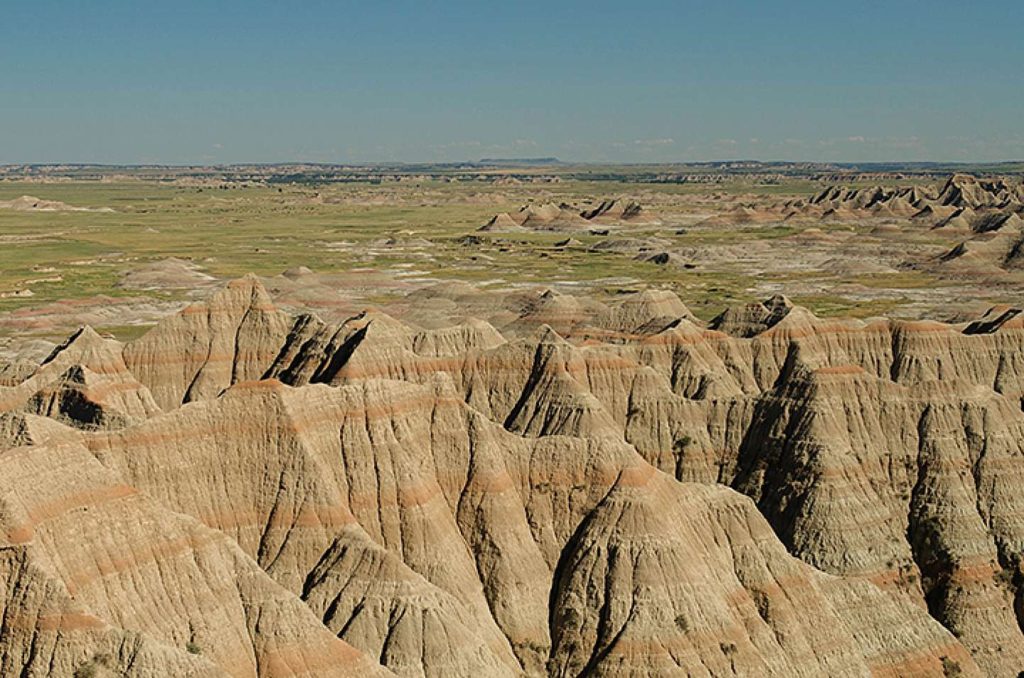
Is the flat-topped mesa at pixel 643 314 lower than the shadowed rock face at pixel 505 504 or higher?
lower

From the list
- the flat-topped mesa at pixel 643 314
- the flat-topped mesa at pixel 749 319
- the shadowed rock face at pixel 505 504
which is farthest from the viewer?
the flat-topped mesa at pixel 643 314

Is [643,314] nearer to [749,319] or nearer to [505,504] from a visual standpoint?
[749,319]

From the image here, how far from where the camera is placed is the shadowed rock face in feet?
119

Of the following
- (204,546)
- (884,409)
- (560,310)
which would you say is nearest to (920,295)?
(560,310)

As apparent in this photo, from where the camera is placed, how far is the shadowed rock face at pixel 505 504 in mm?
36312

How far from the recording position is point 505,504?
5038cm

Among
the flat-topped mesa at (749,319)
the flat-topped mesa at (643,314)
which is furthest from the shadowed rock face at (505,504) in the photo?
the flat-topped mesa at (643,314)

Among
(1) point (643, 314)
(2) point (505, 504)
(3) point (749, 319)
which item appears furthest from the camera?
(1) point (643, 314)

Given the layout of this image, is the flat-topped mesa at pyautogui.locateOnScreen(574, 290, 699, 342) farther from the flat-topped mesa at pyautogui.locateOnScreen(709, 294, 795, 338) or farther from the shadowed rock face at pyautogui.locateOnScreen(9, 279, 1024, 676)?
the shadowed rock face at pyautogui.locateOnScreen(9, 279, 1024, 676)

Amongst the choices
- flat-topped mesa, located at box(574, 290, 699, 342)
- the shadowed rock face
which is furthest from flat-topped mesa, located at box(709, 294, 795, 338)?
the shadowed rock face

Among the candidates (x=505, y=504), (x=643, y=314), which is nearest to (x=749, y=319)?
(x=643, y=314)

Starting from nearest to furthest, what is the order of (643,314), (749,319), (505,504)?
(505,504), (749,319), (643,314)

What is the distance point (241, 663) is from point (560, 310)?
93.0m

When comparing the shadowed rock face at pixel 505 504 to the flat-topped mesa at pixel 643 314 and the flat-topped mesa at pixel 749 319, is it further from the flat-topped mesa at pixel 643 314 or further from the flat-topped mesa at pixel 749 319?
the flat-topped mesa at pixel 643 314
